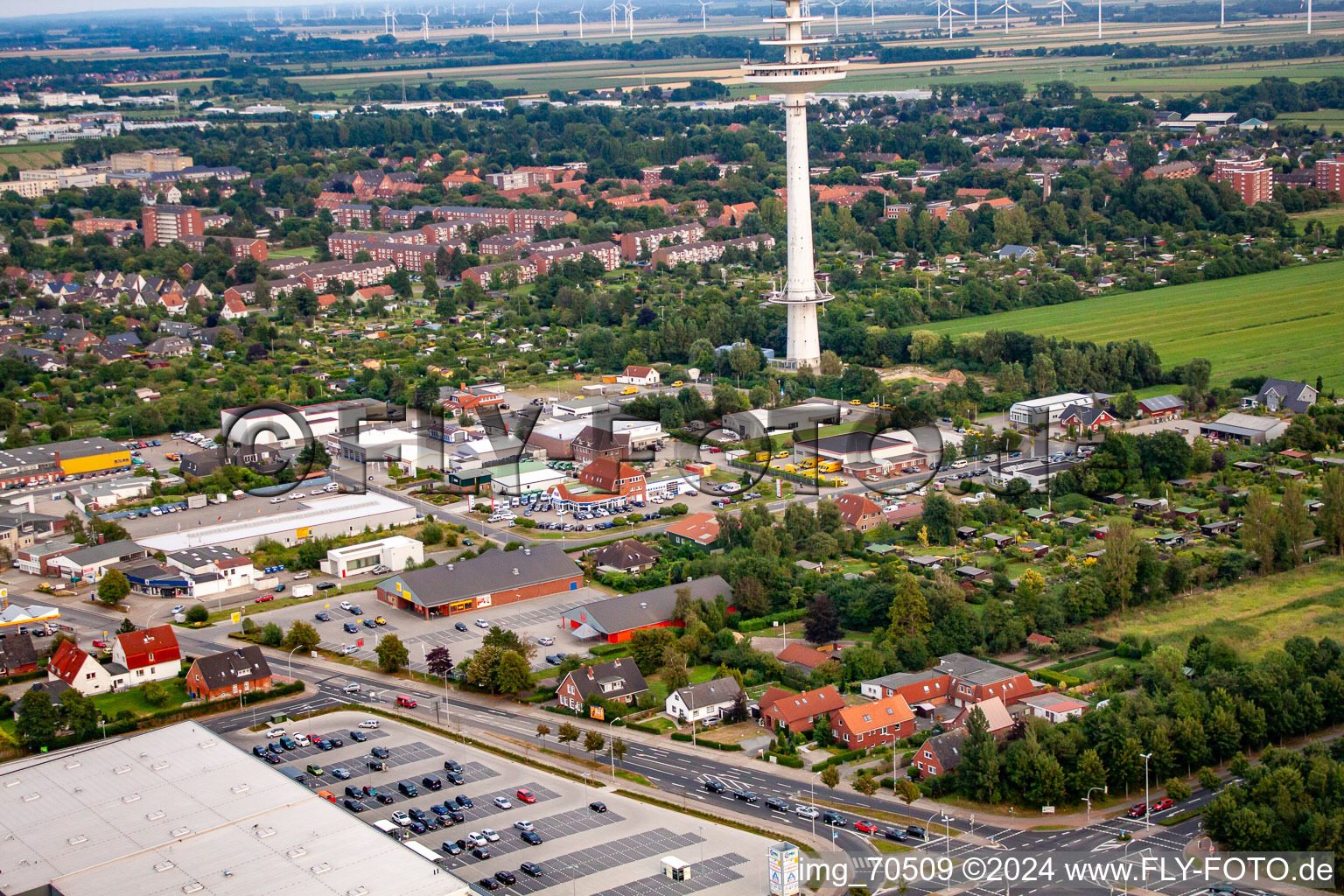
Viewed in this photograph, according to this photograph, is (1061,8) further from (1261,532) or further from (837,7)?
(1261,532)

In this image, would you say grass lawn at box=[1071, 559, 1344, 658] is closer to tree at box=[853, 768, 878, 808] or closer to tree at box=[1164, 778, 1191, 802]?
tree at box=[1164, 778, 1191, 802]

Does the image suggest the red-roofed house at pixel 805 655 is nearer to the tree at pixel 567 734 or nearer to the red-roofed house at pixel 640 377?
the tree at pixel 567 734

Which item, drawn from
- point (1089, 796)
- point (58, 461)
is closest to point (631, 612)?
point (1089, 796)

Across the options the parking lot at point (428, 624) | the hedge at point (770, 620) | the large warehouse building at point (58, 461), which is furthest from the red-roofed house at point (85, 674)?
the large warehouse building at point (58, 461)

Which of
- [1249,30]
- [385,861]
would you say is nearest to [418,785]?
[385,861]

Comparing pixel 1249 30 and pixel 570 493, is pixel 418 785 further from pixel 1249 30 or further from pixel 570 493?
pixel 1249 30

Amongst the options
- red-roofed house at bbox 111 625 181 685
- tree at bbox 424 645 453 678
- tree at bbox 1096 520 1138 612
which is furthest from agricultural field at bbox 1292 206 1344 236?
red-roofed house at bbox 111 625 181 685
